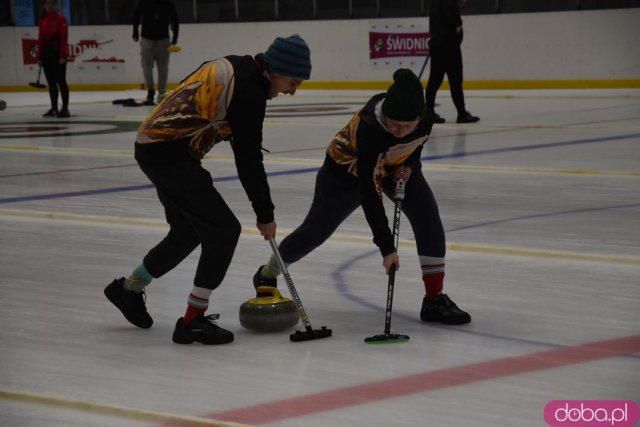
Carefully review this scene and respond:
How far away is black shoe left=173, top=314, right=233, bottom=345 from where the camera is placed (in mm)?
4031

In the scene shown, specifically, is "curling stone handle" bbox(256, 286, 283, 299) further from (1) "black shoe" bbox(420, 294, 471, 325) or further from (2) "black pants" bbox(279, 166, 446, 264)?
(1) "black shoe" bbox(420, 294, 471, 325)

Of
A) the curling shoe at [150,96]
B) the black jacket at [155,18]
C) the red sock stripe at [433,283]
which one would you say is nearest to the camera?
the red sock stripe at [433,283]

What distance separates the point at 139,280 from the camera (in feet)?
14.0

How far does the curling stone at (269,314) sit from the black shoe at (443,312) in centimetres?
50

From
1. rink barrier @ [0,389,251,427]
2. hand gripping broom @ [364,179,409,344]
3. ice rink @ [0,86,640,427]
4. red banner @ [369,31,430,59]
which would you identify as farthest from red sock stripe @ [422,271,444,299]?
red banner @ [369,31,430,59]

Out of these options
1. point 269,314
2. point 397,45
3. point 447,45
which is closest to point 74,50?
point 397,45

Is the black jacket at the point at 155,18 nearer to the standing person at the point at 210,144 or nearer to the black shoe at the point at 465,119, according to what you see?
the black shoe at the point at 465,119

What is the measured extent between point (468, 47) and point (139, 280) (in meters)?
16.2

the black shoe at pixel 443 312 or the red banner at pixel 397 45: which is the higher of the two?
the black shoe at pixel 443 312

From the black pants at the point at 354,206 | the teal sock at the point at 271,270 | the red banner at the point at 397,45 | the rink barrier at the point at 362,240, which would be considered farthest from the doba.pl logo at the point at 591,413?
the red banner at the point at 397,45

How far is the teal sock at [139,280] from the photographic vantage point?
4270 mm

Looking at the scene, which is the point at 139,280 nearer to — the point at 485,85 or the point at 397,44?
the point at 485,85

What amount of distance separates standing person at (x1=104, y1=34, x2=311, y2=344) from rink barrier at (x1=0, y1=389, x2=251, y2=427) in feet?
2.41

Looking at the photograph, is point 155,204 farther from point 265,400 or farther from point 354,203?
point 265,400
